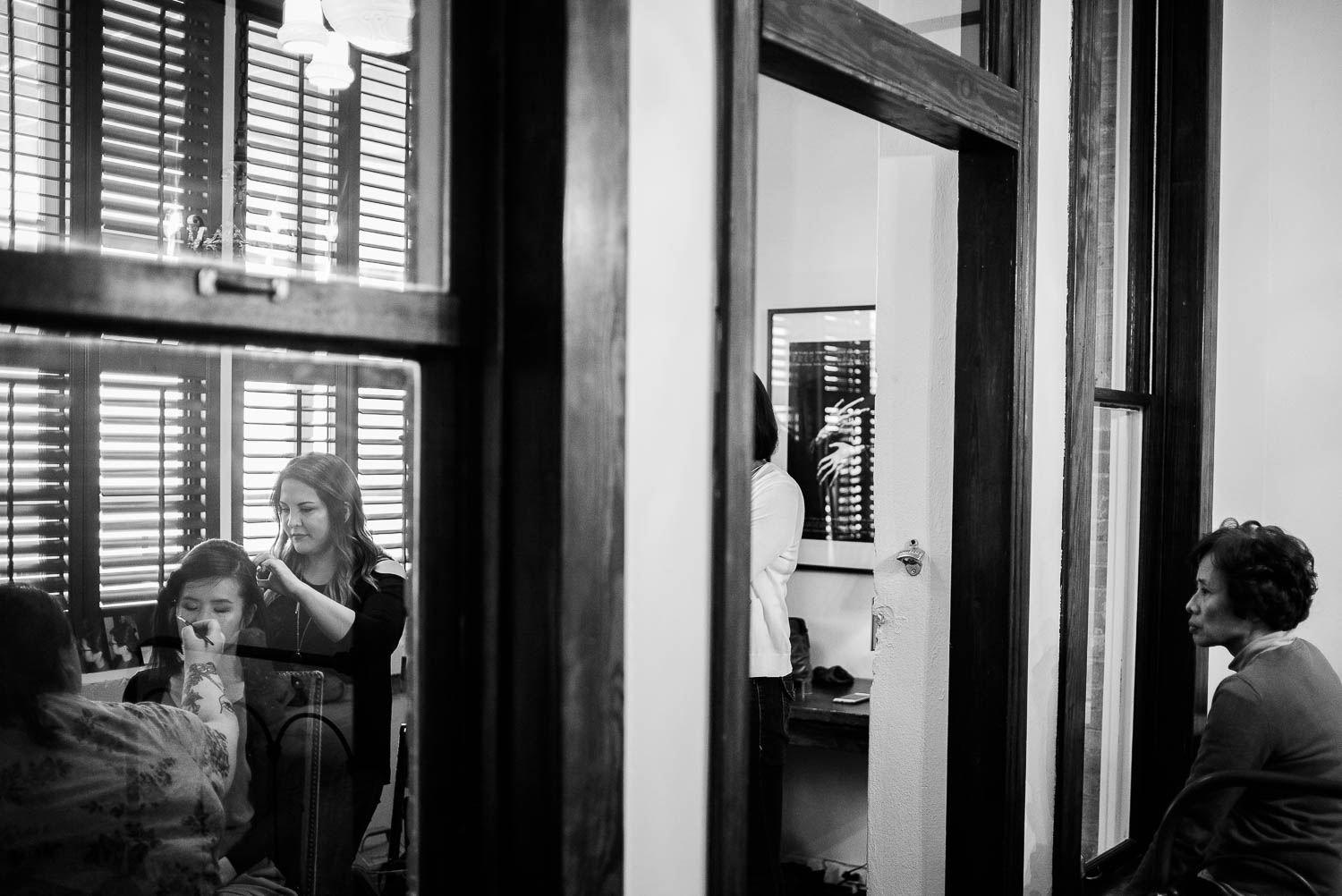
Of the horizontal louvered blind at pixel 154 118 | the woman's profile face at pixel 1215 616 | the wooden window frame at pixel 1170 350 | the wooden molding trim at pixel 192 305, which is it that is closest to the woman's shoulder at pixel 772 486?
the wooden window frame at pixel 1170 350

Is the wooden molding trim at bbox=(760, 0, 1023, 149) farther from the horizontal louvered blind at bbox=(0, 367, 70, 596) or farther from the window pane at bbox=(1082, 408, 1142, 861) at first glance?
the horizontal louvered blind at bbox=(0, 367, 70, 596)

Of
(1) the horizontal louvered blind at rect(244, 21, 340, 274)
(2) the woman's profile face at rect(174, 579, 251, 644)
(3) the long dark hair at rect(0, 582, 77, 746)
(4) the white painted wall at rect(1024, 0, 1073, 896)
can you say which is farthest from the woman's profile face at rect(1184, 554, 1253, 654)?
(1) the horizontal louvered blind at rect(244, 21, 340, 274)

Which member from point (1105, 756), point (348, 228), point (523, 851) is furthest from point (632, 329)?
point (1105, 756)

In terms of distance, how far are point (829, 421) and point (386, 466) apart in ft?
7.43

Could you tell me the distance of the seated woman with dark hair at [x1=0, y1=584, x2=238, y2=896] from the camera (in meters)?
1.70

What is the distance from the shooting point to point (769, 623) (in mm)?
2885

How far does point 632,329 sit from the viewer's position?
1192mm

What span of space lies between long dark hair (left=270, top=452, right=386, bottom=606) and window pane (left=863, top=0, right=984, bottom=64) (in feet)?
4.49

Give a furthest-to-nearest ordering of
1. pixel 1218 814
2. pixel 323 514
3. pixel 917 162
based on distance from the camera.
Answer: pixel 323 514
pixel 917 162
pixel 1218 814

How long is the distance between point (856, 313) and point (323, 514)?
2.13 metres

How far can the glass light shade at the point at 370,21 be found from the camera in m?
1.50

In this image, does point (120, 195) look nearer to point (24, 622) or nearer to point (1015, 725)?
point (24, 622)

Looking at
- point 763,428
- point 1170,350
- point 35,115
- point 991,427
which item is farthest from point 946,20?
point 35,115

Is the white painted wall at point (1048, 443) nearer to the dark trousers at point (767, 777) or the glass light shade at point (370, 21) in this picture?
the dark trousers at point (767, 777)
